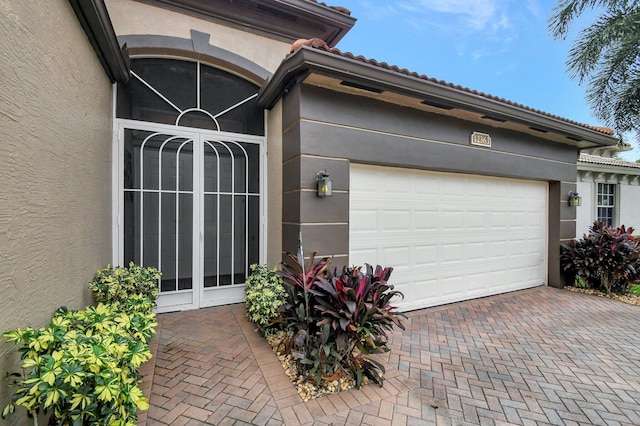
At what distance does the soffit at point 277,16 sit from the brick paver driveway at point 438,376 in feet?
17.2

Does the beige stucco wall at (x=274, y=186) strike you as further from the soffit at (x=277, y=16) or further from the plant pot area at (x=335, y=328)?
the soffit at (x=277, y=16)

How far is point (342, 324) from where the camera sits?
8.67 feet

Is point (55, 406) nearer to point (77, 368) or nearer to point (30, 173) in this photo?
point (77, 368)

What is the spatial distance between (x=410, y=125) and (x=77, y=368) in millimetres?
4867

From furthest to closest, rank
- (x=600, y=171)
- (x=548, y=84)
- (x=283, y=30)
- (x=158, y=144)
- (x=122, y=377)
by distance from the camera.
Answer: (x=548, y=84), (x=600, y=171), (x=283, y=30), (x=158, y=144), (x=122, y=377)

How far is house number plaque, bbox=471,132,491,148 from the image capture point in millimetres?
5312

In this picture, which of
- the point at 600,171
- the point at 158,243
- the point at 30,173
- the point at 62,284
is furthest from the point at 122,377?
the point at 600,171

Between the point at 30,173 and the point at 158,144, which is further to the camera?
the point at 158,144

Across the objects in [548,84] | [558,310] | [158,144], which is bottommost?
[558,310]

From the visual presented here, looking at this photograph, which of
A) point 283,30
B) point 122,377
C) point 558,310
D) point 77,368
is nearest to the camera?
point 77,368

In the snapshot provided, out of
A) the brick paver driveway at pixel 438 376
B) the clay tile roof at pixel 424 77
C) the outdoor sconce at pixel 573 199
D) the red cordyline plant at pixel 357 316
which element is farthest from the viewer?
the outdoor sconce at pixel 573 199

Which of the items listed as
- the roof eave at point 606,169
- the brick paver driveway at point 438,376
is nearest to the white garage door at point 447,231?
the brick paver driveway at point 438,376

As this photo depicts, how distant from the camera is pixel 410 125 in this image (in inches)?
185

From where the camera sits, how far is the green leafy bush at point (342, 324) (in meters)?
2.71
